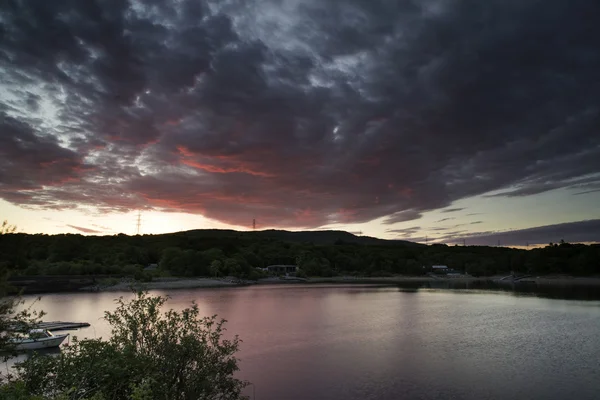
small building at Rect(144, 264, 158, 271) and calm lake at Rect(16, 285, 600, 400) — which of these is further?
small building at Rect(144, 264, 158, 271)

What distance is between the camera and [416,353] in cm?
3719

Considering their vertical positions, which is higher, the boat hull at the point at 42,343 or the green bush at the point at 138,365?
the green bush at the point at 138,365

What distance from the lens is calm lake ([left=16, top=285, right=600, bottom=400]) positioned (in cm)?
2677

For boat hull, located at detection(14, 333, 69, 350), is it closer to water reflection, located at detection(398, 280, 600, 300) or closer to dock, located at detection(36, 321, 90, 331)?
dock, located at detection(36, 321, 90, 331)

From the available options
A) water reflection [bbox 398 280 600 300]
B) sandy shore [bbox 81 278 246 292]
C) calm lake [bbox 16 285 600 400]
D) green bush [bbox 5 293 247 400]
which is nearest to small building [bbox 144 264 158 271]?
sandy shore [bbox 81 278 246 292]

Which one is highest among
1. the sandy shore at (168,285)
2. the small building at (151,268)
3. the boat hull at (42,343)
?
the small building at (151,268)

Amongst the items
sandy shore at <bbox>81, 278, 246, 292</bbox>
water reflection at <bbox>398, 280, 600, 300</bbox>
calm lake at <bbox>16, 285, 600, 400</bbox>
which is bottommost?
calm lake at <bbox>16, 285, 600, 400</bbox>

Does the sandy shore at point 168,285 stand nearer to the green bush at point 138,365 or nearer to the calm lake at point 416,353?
the calm lake at point 416,353

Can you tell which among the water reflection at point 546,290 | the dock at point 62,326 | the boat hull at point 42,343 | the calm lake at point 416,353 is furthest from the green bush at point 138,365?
the water reflection at point 546,290

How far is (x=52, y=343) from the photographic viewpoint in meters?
37.1

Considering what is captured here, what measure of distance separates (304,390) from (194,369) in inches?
543

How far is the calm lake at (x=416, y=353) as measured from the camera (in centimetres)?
2677

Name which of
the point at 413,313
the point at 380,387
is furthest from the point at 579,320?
the point at 380,387

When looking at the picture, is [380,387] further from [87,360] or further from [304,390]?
[87,360]
